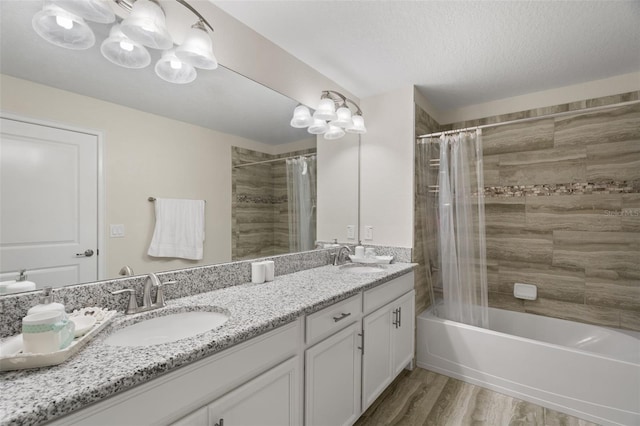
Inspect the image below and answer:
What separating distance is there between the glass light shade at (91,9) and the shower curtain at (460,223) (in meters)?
2.21

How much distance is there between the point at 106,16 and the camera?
43.1 inches

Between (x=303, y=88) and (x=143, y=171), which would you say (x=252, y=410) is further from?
(x=303, y=88)

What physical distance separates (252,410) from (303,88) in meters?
1.98

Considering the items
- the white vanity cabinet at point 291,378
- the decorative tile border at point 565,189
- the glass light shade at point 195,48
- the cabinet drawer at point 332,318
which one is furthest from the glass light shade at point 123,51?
the decorative tile border at point 565,189

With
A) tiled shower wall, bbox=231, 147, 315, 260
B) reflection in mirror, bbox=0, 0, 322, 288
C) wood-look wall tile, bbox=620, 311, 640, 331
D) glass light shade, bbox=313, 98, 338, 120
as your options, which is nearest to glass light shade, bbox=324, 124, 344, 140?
glass light shade, bbox=313, 98, 338, 120

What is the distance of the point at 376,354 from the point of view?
1.84m

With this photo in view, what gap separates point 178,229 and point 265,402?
33.8 inches

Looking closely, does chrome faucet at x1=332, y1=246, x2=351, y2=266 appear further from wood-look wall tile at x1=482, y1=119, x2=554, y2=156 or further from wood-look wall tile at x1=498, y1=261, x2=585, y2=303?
wood-look wall tile at x1=482, y1=119, x2=554, y2=156

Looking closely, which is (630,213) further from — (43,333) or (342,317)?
(43,333)

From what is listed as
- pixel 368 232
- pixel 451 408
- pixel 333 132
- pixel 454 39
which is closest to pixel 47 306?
pixel 333 132

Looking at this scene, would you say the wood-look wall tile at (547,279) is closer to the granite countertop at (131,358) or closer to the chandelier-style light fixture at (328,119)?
the chandelier-style light fixture at (328,119)

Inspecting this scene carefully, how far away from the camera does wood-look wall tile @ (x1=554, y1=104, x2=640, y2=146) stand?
7.37ft

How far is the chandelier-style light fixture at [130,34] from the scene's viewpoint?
103 cm

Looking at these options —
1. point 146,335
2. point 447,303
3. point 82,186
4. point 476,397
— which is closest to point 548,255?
point 447,303
